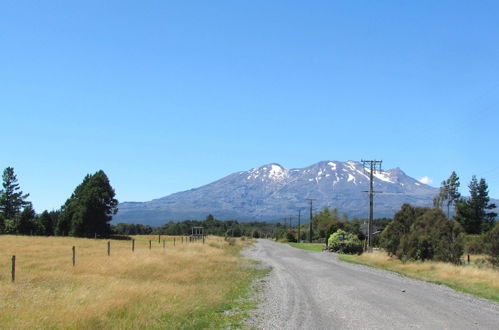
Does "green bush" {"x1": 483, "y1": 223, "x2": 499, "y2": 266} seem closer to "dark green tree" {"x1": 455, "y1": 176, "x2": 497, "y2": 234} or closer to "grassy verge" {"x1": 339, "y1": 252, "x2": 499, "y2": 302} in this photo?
"grassy verge" {"x1": 339, "y1": 252, "x2": 499, "y2": 302}

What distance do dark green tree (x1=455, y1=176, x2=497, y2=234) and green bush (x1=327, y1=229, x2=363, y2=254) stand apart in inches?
2010

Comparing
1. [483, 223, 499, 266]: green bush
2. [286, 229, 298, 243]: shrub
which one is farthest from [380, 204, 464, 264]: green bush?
[286, 229, 298, 243]: shrub

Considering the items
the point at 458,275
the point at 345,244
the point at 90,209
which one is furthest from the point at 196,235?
the point at 458,275

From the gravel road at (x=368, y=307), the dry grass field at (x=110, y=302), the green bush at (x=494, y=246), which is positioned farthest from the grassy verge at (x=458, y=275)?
the dry grass field at (x=110, y=302)

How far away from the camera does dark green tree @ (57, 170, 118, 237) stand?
3339 inches

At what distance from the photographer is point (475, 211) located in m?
103

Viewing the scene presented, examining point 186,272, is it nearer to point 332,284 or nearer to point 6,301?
point 332,284

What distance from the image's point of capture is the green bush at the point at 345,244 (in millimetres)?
53500

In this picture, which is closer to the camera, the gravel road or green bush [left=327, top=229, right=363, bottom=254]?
the gravel road

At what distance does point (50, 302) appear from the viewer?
36.4ft

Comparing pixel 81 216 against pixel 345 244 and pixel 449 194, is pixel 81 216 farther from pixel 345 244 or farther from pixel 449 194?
pixel 449 194

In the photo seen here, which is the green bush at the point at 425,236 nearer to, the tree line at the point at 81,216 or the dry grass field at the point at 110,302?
the dry grass field at the point at 110,302

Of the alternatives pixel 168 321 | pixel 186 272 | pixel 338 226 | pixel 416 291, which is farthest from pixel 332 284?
pixel 338 226

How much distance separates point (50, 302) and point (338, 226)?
Result: 71.0 m
